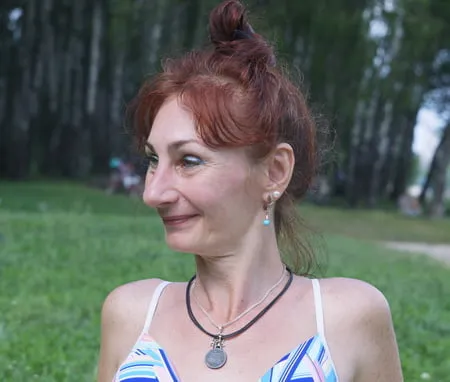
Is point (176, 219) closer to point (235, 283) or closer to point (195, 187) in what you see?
point (195, 187)

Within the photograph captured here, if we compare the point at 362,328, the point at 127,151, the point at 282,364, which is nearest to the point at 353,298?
the point at 362,328

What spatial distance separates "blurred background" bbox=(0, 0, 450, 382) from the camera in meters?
5.38

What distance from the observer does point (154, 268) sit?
608 centimetres

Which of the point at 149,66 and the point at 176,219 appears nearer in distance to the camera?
the point at 176,219

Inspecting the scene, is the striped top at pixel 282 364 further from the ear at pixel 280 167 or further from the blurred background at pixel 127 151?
the blurred background at pixel 127 151

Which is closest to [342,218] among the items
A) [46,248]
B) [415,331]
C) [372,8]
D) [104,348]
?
[372,8]

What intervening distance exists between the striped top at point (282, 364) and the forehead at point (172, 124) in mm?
415

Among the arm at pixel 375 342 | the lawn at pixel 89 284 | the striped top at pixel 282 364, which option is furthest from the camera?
the lawn at pixel 89 284

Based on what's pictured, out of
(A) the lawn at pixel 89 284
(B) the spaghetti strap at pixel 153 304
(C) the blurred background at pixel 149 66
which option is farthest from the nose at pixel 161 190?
(C) the blurred background at pixel 149 66

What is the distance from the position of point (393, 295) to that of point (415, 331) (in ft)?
4.03

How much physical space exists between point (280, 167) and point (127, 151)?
22.8ft

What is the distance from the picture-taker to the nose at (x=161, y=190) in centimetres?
155

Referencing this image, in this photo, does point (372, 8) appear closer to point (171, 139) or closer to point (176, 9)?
point (176, 9)

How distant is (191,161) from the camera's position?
1564 millimetres
